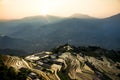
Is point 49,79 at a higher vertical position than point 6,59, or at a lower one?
lower

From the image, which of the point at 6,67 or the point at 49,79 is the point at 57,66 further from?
the point at 6,67

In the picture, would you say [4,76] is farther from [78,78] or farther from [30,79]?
[78,78]

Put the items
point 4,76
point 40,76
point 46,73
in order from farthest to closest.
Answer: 1. point 46,73
2. point 40,76
3. point 4,76

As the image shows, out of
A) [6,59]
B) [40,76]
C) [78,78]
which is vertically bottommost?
[78,78]

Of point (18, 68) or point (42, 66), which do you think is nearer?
point (18, 68)

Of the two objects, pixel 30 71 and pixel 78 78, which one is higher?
pixel 30 71

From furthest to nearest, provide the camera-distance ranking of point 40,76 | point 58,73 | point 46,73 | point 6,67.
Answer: point 58,73, point 46,73, point 40,76, point 6,67

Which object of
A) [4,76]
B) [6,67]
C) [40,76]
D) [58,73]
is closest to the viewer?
[4,76]

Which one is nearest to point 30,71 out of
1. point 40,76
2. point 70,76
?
point 40,76

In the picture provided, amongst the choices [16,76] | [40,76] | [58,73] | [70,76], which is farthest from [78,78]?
[16,76]
